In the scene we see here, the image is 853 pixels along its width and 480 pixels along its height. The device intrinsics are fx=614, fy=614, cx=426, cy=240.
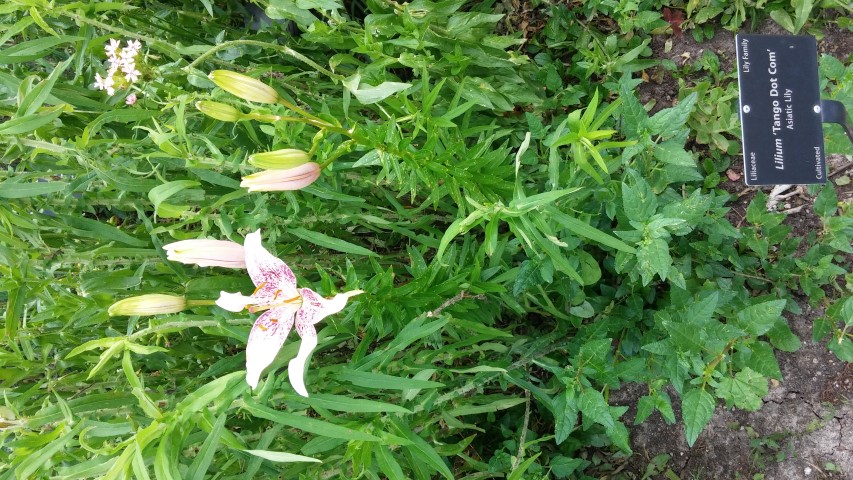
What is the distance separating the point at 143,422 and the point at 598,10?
7.39ft

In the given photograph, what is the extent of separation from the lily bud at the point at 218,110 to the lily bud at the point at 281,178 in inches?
5.7

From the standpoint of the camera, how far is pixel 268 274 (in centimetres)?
130

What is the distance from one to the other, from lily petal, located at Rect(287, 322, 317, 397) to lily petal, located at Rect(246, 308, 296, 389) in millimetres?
33

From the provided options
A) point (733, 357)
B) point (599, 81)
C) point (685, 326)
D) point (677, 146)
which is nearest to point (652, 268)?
point (685, 326)

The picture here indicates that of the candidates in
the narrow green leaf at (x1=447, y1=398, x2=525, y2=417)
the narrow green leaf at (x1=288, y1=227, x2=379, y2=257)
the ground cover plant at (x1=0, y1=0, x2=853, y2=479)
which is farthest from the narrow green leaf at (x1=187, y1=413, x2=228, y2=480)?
the narrow green leaf at (x1=447, y1=398, x2=525, y2=417)

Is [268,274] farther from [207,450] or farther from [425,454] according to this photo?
[425,454]

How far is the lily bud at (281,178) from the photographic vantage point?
1171 millimetres

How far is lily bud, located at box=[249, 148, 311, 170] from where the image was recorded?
116cm

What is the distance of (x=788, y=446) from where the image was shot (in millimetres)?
2277

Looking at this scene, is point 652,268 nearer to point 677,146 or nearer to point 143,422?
point 677,146

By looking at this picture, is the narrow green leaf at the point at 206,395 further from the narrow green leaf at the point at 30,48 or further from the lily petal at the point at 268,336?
the narrow green leaf at the point at 30,48

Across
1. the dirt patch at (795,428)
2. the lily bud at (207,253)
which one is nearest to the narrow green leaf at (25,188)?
the lily bud at (207,253)

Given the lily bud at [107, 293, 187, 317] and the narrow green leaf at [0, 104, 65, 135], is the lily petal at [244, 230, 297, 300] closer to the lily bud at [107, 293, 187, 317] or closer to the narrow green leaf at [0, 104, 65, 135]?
the lily bud at [107, 293, 187, 317]

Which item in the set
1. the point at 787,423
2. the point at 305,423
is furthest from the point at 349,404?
the point at 787,423
